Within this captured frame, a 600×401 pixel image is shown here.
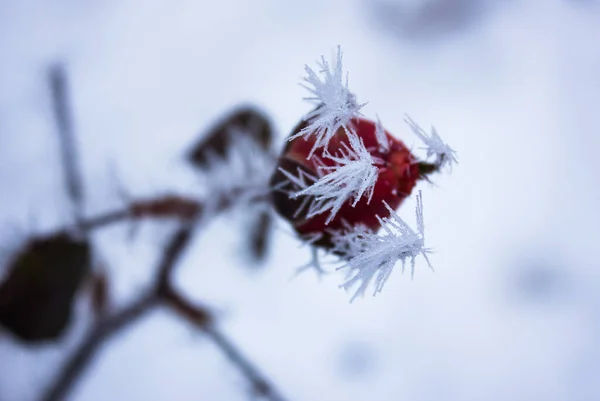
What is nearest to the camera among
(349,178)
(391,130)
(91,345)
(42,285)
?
(349,178)

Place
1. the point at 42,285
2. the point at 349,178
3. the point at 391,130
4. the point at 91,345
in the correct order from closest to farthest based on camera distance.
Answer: the point at 349,178 < the point at 42,285 < the point at 91,345 < the point at 391,130

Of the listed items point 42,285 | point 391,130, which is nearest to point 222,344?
point 42,285

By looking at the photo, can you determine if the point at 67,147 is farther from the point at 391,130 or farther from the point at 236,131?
the point at 391,130

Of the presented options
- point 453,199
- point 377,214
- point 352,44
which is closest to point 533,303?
point 453,199

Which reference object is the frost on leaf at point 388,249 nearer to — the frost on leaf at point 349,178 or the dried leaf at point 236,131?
the frost on leaf at point 349,178

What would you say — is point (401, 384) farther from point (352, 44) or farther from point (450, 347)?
point (352, 44)

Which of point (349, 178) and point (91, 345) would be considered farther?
point (91, 345)

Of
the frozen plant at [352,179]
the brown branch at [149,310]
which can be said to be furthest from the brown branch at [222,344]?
the frozen plant at [352,179]
